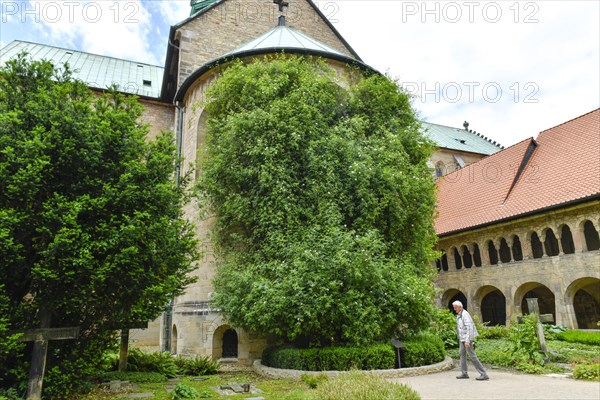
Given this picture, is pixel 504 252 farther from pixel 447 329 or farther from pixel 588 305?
pixel 447 329

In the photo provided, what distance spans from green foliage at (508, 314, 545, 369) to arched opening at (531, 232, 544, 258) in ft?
34.4

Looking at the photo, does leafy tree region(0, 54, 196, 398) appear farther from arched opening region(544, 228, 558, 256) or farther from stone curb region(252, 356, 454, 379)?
arched opening region(544, 228, 558, 256)

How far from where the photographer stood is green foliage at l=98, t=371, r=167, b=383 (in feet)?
30.1

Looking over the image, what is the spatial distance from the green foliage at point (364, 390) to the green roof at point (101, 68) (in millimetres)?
20898

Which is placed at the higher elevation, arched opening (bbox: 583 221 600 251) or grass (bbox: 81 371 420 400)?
arched opening (bbox: 583 221 600 251)

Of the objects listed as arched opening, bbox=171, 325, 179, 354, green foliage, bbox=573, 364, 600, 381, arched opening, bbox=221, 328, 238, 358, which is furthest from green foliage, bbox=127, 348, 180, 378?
green foliage, bbox=573, 364, 600, 381

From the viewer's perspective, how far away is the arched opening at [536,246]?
19.1m

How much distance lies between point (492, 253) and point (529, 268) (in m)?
2.60

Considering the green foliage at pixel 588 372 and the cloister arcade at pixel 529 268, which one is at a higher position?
the cloister arcade at pixel 529 268

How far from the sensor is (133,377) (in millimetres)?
9461

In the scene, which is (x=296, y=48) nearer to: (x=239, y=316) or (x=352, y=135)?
(x=352, y=135)

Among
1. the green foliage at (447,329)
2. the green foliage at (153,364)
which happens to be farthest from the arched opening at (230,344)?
the green foliage at (447,329)

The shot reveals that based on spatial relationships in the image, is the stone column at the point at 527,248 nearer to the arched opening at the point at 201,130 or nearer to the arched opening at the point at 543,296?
the arched opening at the point at 543,296

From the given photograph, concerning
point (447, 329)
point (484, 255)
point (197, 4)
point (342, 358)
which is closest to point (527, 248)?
point (484, 255)
